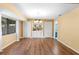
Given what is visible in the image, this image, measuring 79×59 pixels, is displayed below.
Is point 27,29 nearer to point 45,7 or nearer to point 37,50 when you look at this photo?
point 37,50

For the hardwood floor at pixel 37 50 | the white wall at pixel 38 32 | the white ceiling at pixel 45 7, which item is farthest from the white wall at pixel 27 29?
the white ceiling at pixel 45 7

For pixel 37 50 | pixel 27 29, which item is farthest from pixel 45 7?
pixel 27 29

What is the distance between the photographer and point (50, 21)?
11625 millimetres

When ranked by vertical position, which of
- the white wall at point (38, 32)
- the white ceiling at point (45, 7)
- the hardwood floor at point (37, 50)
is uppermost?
the white ceiling at point (45, 7)

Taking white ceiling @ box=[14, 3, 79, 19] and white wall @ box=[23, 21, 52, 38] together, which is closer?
white ceiling @ box=[14, 3, 79, 19]

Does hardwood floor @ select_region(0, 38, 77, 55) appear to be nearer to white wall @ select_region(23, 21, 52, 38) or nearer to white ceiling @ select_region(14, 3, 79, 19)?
white ceiling @ select_region(14, 3, 79, 19)

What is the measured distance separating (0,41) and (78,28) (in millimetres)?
3604

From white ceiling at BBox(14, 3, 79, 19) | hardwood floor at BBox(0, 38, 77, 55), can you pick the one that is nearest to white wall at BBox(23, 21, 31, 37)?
hardwood floor at BBox(0, 38, 77, 55)

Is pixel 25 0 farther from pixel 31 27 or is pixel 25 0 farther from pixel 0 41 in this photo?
pixel 31 27

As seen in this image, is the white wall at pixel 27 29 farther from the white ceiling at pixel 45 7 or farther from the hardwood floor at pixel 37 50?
the white ceiling at pixel 45 7

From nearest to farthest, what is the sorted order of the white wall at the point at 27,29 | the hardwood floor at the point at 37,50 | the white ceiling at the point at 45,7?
1. the white ceiling at the point at 45,7
2. the hardwood floor at the point at 37,50
3. the white wall at the point at 27,29

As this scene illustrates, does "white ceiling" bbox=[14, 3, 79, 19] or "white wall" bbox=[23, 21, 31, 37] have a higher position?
"white ceiling" bbox=[14, 3, 79, 19]

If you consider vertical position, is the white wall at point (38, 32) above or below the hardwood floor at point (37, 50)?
above
